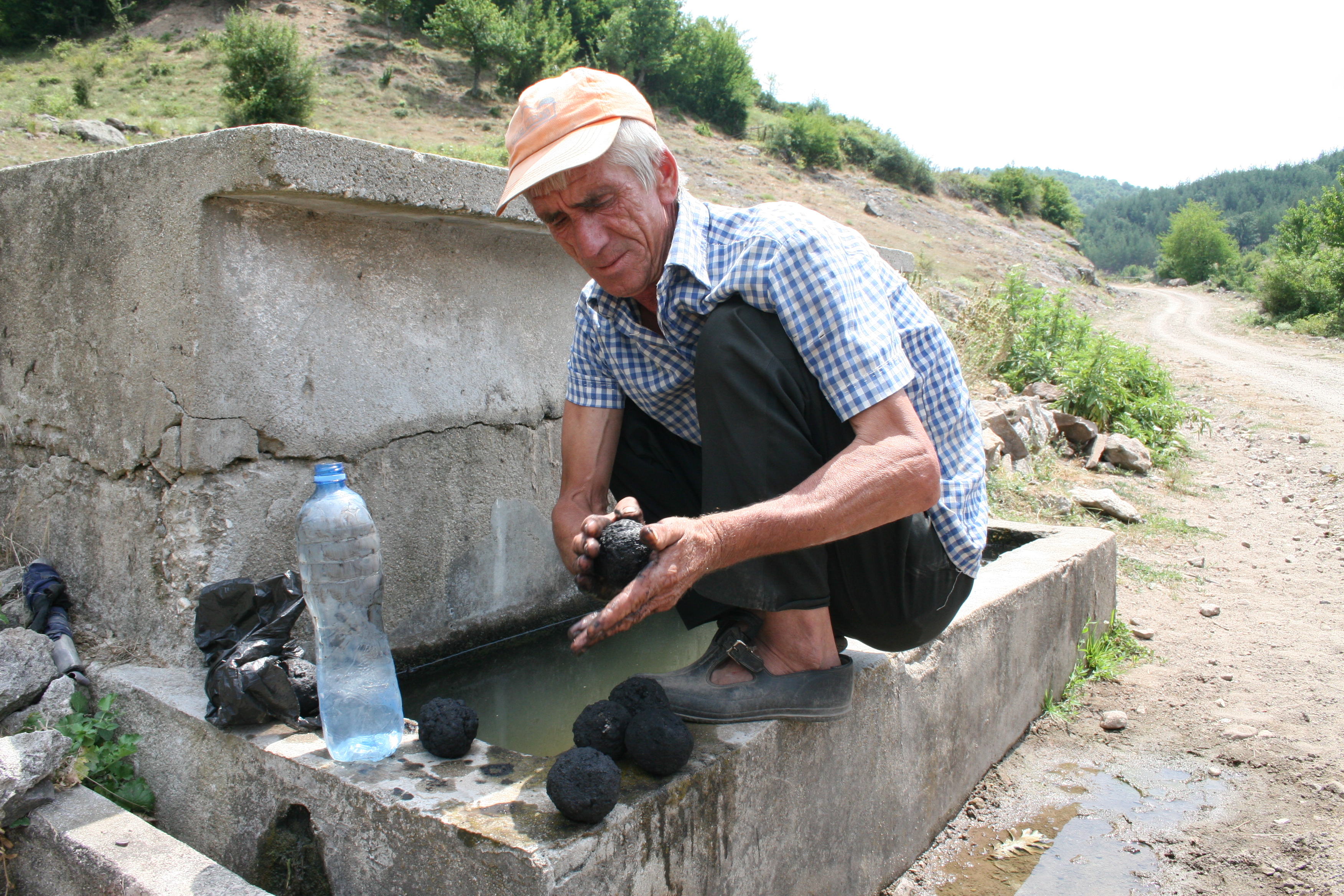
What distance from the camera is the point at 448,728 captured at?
4.51 ft

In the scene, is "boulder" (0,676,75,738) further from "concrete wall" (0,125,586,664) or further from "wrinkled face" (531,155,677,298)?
"wrinkled face" (531,155,677,298)

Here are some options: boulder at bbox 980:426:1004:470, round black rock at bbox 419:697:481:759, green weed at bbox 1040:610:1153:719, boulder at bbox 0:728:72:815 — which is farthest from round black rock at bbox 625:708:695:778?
boulder at bbox 980:426:1004:470

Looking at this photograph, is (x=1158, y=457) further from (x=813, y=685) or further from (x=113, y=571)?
(x=113, y=571)

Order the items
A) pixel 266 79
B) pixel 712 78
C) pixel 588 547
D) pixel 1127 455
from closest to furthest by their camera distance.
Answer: pixel 588 547 < pixel 1127 455 < pixel 266 79 < pixel 712 78

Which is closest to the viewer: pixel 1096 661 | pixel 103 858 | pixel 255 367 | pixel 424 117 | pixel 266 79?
pixel 103 858

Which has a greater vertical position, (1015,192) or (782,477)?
(1015,192)

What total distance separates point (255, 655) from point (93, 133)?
1899cm

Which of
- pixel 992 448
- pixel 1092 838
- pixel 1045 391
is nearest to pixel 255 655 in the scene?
pixel 1092 838

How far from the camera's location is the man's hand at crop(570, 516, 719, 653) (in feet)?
3.71

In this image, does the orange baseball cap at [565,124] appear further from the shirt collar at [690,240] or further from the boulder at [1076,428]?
the boulder at [1076,428]

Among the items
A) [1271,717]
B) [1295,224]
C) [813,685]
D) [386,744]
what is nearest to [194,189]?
[386,744]

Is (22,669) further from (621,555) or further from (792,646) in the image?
(792,646)

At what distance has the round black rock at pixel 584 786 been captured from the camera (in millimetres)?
1113

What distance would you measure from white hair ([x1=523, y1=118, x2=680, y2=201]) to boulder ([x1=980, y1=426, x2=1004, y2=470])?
362 centimetres
